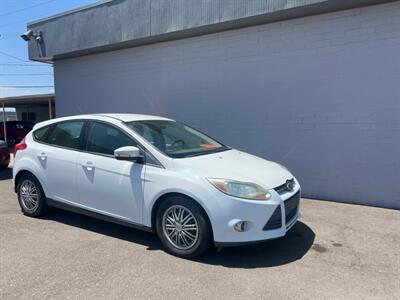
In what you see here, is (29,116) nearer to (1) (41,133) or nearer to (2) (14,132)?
(2) (14,132)

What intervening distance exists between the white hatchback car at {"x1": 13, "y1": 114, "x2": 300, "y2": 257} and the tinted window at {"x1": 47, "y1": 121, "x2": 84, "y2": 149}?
2cm

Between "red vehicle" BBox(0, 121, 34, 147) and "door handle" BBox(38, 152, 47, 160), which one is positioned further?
"red vehicle" BBox(0, 121, 34, 147)

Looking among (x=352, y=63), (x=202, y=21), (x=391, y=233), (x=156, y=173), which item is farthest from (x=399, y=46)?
(x=156, y=173)

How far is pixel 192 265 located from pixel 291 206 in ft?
4.37

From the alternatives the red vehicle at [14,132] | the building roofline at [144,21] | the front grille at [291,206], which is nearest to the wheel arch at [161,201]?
the front grille at [291,206]

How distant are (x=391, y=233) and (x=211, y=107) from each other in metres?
4.41

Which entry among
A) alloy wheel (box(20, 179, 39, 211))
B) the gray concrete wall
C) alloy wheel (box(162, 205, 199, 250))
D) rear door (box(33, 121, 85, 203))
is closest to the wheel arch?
alloy wheel (box(162, 205, 199, 250))

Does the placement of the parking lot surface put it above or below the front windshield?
below

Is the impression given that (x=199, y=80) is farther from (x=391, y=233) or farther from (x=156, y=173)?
(x=391, y=233)

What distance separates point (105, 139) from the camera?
4.63 m

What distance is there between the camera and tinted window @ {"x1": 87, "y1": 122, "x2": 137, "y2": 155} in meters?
4.47

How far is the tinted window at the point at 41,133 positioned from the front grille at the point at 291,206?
3.65 meters

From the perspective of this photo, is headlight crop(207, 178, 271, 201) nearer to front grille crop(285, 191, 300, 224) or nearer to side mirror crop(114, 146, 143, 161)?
front grille crop(285, 191, 300, 224)

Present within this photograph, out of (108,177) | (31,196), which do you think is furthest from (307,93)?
(31,196)
